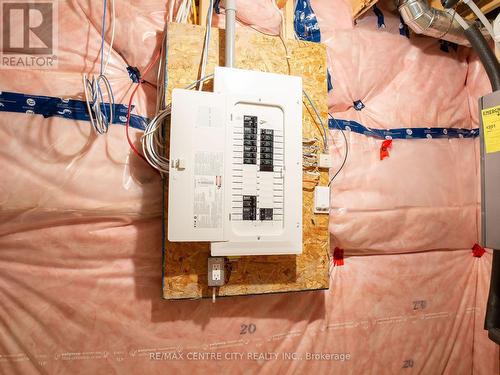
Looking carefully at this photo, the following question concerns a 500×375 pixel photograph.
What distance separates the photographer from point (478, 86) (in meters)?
1.68

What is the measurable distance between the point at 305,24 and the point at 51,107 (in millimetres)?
1119

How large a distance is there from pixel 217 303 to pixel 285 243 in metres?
0.42

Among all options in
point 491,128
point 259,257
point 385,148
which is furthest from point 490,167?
point 259,257

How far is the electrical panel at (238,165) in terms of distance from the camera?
999 millimetres

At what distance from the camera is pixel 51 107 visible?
109 centimetres

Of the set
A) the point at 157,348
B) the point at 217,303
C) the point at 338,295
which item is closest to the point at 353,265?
the point at 338,295

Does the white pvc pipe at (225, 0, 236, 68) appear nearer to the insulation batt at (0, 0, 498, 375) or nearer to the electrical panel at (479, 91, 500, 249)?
the insulation batt at (0, 0, 498, 375)

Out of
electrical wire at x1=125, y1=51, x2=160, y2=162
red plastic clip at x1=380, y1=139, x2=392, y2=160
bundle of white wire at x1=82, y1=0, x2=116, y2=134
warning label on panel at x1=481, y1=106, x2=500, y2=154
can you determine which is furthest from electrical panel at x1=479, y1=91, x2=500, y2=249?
bundle of white wire at x1=82, y1=0, x2=116, y2=134

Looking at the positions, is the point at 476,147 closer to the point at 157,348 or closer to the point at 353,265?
the point at 353,265

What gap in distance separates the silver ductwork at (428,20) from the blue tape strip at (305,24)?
44 cm

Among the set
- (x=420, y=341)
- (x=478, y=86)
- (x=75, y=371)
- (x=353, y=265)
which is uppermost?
A: (x=478, y=86)

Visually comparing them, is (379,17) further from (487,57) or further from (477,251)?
(477,251)

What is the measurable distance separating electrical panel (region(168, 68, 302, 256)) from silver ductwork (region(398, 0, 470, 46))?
78cm

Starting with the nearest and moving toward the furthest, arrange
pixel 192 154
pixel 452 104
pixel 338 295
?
pixel 192 154
pixel 338 295
pixel 452 104
